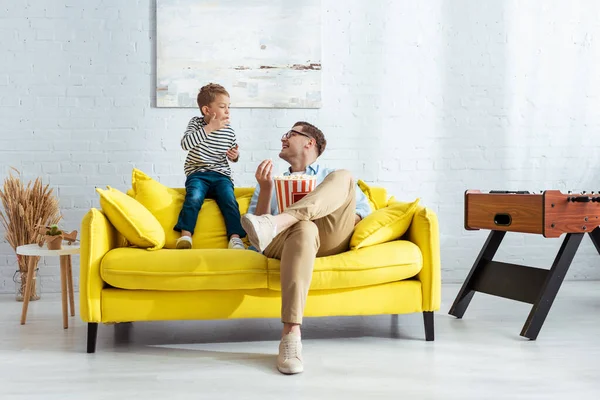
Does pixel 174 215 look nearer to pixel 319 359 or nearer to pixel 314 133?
pixel 314 133

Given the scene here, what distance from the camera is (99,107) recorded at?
456cm

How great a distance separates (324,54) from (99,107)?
5.09 feet

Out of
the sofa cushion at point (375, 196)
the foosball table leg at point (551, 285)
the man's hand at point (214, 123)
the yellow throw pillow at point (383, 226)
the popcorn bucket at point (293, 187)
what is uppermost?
the man's hand at point (214, 123)

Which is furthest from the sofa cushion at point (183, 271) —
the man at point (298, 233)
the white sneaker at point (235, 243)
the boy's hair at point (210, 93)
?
the boy's hair at point (210, 93)

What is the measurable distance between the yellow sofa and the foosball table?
46cm

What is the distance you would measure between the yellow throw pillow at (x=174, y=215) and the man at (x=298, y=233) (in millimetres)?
305

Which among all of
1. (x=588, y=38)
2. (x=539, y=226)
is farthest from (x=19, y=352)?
(x=588, y=38)

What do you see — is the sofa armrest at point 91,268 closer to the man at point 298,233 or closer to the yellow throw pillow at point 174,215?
the yellow throw pillow at point 174,215

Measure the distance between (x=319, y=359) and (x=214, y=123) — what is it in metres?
1.53

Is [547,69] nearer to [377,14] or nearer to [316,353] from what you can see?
[377,14]

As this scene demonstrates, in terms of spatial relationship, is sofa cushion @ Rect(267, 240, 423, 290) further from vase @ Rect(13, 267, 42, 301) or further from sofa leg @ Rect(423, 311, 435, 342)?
vase @ Rect(13, 267, 42, 301)

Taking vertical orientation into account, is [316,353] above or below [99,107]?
below

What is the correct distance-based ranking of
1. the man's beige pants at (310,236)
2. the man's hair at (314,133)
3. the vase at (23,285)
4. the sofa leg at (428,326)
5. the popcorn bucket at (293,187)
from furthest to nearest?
the vase at (23,285), the man's hair at (314,133), the sofa leg at (428,326), the popcorn bucket at (293,187), the man's beige pants at (310,236)

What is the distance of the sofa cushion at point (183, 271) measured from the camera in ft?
9.38
